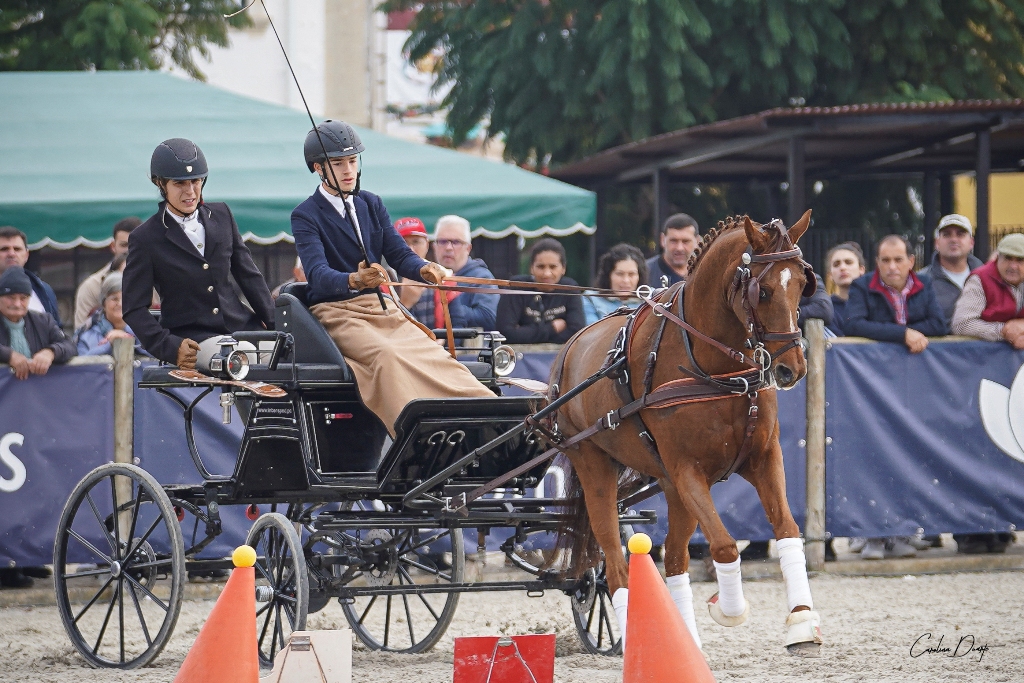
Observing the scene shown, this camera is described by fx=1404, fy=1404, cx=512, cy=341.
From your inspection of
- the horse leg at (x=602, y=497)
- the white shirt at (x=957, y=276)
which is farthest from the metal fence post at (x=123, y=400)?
the white shirt at (x=957, y=276)

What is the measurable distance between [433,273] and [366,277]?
39cm

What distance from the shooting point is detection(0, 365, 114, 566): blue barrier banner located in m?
8.67

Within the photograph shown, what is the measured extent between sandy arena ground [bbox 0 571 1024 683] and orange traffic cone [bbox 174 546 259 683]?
1.41 meters

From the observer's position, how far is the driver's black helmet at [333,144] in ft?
22.2

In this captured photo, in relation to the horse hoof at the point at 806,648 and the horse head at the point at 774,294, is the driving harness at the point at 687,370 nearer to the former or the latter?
the horse head at the point at 774,294

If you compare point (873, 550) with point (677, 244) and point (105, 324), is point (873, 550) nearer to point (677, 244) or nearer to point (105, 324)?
point (677, 244)

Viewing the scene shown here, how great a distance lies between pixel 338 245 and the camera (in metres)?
6.90

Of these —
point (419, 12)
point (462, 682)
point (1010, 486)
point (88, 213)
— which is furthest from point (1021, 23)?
point (462, 682)

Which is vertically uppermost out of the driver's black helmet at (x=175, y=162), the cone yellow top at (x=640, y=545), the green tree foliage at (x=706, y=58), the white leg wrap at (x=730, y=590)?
the green tree foliage at (x=706, y=58)

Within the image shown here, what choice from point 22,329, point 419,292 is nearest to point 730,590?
point 419,292

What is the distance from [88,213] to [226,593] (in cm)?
694

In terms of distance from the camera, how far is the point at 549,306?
9.66 metres

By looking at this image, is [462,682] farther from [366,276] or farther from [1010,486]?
[1010,486]

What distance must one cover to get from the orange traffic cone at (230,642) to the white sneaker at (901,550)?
6003 millimetres
